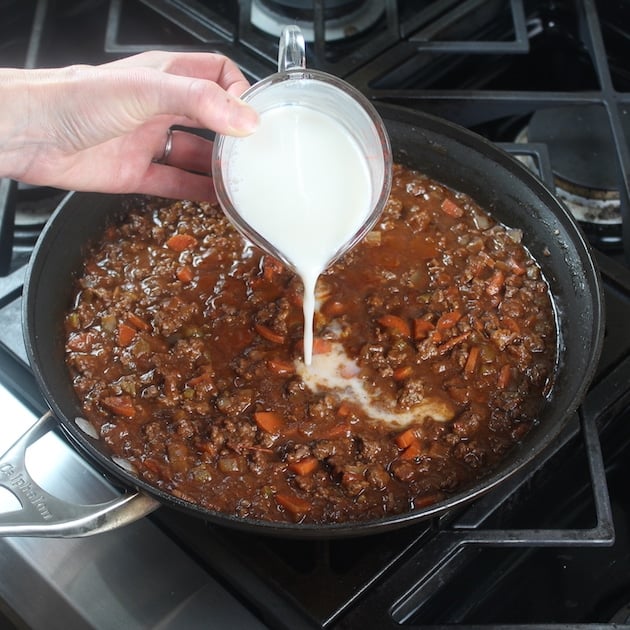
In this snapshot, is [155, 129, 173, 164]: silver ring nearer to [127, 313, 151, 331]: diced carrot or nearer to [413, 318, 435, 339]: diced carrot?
[127, 313, 151, 331]: diced carrot

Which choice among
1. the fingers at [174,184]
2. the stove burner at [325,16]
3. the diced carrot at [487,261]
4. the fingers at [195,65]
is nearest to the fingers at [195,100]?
the fingers at [195,65]

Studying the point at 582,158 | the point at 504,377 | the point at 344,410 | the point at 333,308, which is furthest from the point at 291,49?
the point at 582,158

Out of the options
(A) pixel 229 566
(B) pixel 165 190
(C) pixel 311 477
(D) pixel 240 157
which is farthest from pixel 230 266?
(A) pixel 229 566

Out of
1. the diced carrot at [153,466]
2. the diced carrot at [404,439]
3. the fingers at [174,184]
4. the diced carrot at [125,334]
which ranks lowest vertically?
the diced carrot at [404,439]

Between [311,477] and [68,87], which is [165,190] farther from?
[311,477]

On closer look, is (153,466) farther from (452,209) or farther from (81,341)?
(452,209)

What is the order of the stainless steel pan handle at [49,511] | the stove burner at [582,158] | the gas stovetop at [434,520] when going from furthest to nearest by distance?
1. the stove burner at [582,158]
2. the gas stovetop at [434,520]
3. the stainless steel pan handle at [49,511]

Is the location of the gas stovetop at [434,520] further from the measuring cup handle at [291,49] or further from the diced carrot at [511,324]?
the measuring cup handle at [291,49]
